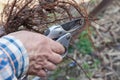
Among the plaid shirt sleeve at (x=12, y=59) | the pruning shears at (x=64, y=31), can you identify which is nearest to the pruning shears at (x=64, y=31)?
the pruning shears at (x=64, y=31)

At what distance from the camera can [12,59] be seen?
1.05 meters

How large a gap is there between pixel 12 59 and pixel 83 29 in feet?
2.02

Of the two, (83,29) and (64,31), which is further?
(83,29)

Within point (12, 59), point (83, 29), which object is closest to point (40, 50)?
point (12, 59)

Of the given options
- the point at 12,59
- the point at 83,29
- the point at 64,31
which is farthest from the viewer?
the point at 83,29

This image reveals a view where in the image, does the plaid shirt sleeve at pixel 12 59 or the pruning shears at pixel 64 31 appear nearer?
the plaid shirt sleeve at pixel 12 59

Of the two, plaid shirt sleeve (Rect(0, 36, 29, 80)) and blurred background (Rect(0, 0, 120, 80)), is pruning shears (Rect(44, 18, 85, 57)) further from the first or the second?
plaid shirt sleeve (Rect(0, 36, 29, 80))

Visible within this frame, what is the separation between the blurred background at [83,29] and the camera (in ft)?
4.31

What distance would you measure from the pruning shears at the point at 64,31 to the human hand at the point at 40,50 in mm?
62

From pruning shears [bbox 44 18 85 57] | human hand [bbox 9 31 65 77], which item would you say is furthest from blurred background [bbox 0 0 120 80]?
human hand [bbox 9 31 65 77]

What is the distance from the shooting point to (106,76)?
3115mm

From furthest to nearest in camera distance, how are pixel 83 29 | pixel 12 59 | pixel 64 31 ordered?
pixel 83 29 → pixel 64 31 → pixel 12 59

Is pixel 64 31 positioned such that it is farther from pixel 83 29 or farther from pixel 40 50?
pixel 83 29

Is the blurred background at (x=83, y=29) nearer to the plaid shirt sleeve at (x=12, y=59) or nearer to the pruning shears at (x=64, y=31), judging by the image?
the pruning shears at (x=64, y=31)
